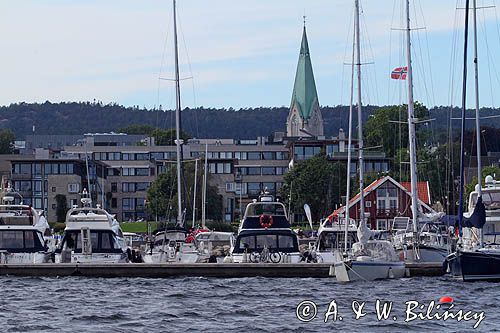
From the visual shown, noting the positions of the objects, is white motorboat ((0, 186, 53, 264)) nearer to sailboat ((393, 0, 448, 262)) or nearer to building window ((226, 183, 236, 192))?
sailboat ((393, 0, 448, 262))

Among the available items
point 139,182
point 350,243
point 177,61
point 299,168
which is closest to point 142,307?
point 350,243

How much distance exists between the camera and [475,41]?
2461 inches

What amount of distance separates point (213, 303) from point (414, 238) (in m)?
20.7

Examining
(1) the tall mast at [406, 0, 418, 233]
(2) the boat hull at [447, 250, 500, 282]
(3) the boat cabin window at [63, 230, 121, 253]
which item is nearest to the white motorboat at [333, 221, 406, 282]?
(2) the boat hull at [447, 250, 500, 282]

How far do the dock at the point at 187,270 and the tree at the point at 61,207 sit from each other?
289 feet

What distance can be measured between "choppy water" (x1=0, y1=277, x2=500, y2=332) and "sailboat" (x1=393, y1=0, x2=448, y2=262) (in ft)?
26.0

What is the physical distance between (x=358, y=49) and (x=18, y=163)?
294 feet

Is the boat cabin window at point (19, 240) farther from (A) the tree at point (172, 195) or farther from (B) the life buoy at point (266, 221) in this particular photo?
(A) the tree at point (172, 195)

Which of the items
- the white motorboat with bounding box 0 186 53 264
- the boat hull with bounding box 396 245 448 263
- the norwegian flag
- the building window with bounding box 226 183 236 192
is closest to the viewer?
the white motorboat with bounding box 0 186 53 264

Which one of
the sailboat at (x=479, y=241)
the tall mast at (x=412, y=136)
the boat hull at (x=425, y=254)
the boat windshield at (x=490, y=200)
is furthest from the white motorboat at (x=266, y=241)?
the boat windshield at (x=490, y=200)

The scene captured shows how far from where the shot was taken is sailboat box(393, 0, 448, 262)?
62.1 metres

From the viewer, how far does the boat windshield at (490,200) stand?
56844 mm

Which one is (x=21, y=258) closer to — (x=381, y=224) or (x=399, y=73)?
(x=399, y=73)

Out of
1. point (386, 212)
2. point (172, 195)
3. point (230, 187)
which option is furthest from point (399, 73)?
point (230, 187)
